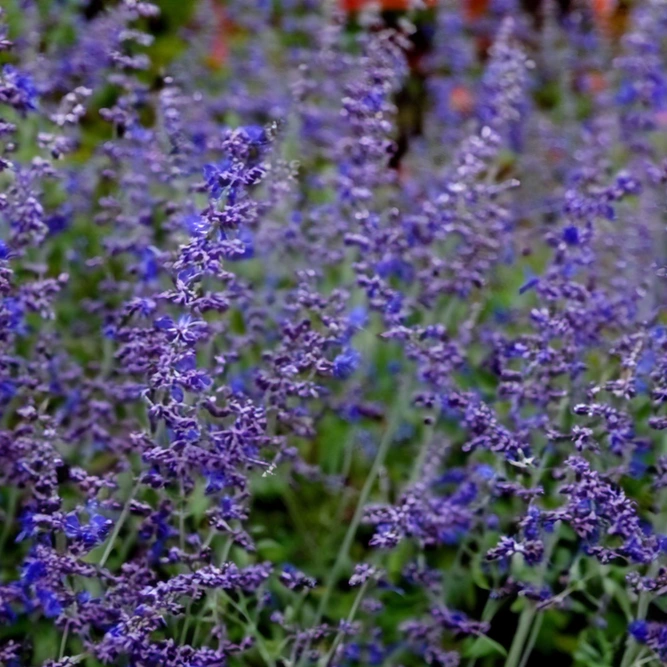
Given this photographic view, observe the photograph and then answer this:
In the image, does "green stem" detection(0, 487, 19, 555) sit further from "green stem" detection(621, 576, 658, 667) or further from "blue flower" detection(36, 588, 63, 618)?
"green stem" detection(621, 576, 658, 667)

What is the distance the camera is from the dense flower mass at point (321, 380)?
278 cm

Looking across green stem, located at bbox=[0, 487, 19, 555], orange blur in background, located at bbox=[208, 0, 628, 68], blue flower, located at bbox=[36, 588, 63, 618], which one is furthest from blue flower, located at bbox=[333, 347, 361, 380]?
orange blur in background, located at bbox=[208, 0, 628, 68]

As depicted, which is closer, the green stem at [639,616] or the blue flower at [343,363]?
the green stem at [639,616]

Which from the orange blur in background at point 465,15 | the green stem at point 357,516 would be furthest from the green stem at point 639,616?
the orange blur in background at point 465,15

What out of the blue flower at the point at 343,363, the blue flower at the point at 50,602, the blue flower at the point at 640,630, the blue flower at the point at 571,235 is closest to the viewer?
the blue flower at the point at 50,602

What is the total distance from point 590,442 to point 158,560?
3.80 ft

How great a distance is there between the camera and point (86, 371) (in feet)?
14.9

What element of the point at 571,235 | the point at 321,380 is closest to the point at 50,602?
the point at 321,380

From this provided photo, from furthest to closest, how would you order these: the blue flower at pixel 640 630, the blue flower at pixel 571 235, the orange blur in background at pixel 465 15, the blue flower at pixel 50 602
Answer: the orange blur in background at pixel 465 15
the blue flower at pixel 571 235
the blue flower at pixel 640 630
the blue flower at pixel 50 602

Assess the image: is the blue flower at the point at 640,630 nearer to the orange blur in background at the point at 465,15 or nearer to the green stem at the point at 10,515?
the green stem at the point at 10,515

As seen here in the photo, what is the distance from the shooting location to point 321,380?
386cm

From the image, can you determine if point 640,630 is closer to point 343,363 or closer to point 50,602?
point 343,363

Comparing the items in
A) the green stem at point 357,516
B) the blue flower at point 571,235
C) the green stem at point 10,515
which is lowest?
the green stem at point 10,515

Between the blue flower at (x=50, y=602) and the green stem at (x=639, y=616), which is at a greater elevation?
the green stem at (x=639, y=616)
